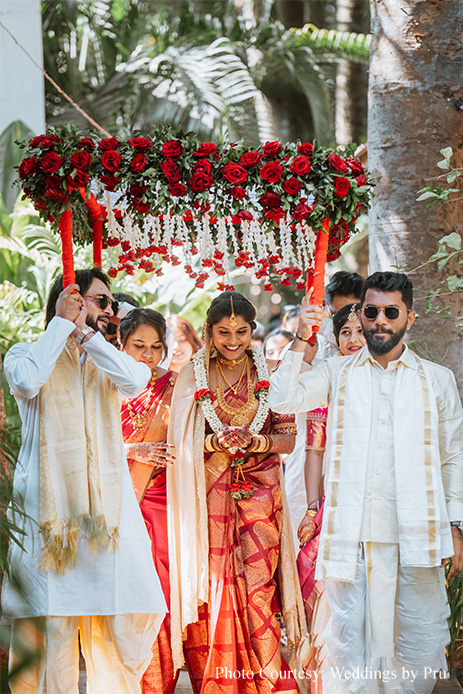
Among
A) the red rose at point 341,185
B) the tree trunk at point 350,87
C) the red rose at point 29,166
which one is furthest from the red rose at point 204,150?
the tree trunk at point 350,87

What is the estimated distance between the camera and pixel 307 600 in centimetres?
428

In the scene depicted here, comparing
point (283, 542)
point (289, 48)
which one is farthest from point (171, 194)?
point (289, 48)

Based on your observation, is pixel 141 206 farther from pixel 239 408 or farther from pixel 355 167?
→ pixel 239 408

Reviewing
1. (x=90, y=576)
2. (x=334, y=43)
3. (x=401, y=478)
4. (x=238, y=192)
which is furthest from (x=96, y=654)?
(x=334, y=43)

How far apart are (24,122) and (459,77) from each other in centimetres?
788

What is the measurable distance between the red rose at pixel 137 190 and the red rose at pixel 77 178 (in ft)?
0.78

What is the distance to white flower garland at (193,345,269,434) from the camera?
413cm

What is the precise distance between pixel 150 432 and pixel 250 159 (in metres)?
1.54

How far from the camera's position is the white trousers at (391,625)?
3.38 metres

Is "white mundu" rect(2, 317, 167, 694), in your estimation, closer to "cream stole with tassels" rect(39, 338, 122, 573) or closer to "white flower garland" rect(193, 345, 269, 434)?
"cream stole with tassels" rect(39, 338, 122, 573)

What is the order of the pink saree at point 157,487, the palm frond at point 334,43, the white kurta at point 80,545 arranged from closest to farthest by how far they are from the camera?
the white kurta at point 80,545 → the pink saree at point 157,487 → the palm frond at point 334,43

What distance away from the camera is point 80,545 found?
132 inches

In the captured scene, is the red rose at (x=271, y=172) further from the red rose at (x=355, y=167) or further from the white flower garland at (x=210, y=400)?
the white flower garland at (x=210, y=400)

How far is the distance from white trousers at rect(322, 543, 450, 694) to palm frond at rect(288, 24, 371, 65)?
526 inches
